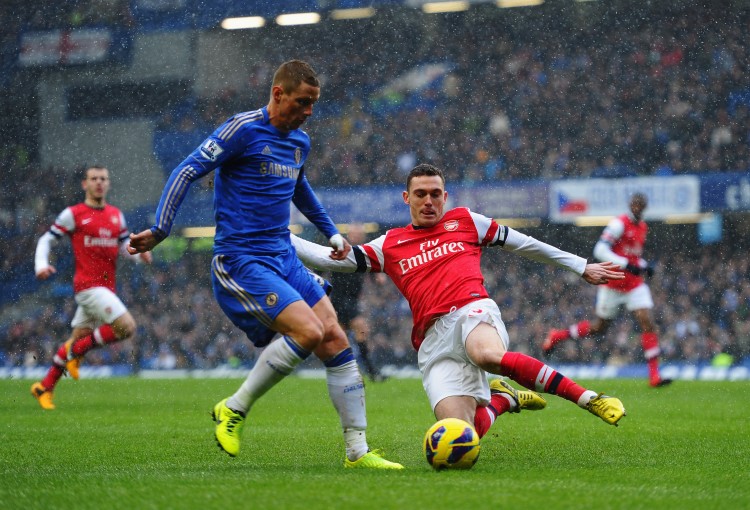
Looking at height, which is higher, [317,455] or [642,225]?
[642,225]

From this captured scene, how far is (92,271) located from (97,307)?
42 cm

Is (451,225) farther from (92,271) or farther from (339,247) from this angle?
(92,271)

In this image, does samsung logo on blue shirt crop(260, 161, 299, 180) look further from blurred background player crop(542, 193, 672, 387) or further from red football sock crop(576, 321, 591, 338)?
red football sock crop(576, 321, 591, 338)

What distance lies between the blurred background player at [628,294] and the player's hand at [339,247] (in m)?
6.75

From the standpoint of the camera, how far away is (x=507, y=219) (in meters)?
23.6

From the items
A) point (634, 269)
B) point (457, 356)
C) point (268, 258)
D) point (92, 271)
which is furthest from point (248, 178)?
point (634, 269)

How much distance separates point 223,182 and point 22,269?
21.7 metres

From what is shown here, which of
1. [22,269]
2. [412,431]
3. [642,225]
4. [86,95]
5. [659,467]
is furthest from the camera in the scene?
[86,95]

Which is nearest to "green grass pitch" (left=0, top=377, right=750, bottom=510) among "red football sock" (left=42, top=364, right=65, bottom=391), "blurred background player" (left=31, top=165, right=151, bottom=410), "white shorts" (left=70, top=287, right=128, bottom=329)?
"red football sock" (left=42, top=364, right=65, bottom=391)

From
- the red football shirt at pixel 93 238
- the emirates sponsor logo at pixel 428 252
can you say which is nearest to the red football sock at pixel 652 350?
the red football shirt at pixel 93 238

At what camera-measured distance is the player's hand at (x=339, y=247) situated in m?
5.95

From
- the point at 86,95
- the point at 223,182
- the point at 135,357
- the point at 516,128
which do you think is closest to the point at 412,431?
the point at 223,182

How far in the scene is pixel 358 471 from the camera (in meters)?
5.18

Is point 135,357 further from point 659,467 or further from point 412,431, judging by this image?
point 659,467
